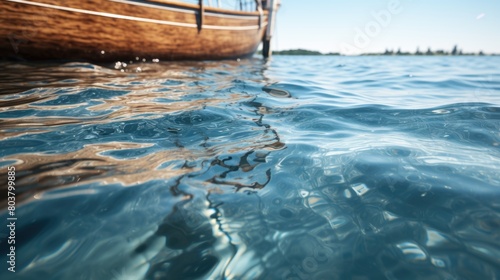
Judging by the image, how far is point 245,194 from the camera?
141 centimetres

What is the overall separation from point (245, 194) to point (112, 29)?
6807mm

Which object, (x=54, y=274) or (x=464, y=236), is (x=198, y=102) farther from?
(x=464, y=236)

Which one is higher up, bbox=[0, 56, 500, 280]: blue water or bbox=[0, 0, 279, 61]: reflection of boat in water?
bbox=[0, 0, 279, 61]: reflection of boat in water

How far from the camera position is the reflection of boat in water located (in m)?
5.16

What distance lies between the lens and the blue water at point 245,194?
990 mm

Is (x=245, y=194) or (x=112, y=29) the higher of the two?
(x=112, y=29)

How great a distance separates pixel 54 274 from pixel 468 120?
11.4ft

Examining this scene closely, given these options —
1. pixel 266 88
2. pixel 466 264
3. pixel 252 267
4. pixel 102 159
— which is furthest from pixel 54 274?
pixel 266 88

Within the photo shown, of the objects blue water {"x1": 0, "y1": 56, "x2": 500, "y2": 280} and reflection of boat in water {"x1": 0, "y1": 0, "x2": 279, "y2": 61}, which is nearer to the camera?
blue water {"x1": 0, "y1": 56, "x2": 500, "y2": 280}

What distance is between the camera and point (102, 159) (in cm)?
170

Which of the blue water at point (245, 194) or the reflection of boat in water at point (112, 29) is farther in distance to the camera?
the reflection of boat in water at point (112, 29)

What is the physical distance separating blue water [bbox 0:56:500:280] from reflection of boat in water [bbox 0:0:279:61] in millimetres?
3604

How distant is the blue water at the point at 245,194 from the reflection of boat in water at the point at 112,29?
360 cm

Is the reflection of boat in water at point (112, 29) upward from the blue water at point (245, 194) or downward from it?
upward
